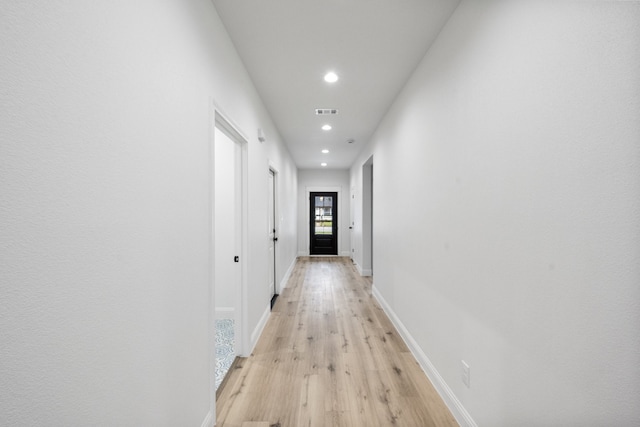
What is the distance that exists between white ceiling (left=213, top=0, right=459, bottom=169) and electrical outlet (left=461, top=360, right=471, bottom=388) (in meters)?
2.21

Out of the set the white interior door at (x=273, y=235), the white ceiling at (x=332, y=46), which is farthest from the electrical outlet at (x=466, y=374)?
the white interior door at (x=273, y=235)

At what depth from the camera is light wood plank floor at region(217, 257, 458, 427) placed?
188 centimetres

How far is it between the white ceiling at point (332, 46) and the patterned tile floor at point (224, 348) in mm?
2619

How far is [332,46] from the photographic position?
7.44ft

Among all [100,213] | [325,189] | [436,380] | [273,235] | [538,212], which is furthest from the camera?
[325,189]

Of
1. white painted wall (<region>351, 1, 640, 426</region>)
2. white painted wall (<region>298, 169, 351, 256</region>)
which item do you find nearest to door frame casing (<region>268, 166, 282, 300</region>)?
white painted wall (<region>351, 1, 640, 426</region>)

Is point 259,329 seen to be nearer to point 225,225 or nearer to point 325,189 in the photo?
point 225,225

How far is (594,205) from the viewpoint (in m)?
0.92

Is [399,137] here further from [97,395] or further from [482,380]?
[97,395]

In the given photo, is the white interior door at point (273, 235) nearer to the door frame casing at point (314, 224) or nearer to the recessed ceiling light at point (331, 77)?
the recessed ceiling light at point (331, 77)

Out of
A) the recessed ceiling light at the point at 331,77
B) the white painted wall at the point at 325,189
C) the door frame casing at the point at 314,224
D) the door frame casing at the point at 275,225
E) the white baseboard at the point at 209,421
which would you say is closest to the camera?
the white baseboard at the point at 209,421

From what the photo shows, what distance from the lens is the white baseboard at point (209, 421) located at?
65.9 inches

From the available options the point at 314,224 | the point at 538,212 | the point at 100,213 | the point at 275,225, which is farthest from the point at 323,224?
the point at 100,213

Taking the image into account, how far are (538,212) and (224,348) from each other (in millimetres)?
2770
